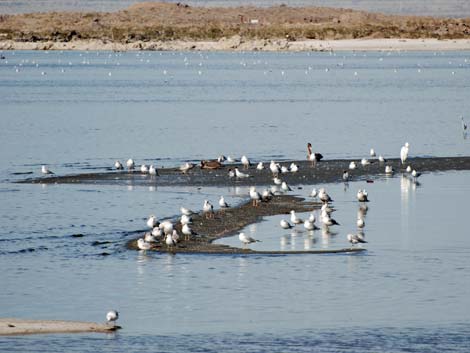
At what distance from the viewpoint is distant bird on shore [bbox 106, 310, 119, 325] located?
618 inches

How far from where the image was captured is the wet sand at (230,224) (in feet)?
68.0

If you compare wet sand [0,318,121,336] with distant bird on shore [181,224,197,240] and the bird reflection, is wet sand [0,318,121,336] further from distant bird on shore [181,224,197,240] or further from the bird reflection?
the bird reflection

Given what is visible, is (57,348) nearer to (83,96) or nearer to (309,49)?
(83,96)

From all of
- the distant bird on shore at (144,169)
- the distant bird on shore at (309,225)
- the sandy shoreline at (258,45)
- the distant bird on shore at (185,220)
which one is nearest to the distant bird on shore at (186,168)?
the distant bird on shore at (144,169)

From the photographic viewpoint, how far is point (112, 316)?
1571 cm

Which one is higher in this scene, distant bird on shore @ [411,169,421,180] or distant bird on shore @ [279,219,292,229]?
distant bird on shore @ [411,169,421,180]

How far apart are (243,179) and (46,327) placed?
1459 centimetres

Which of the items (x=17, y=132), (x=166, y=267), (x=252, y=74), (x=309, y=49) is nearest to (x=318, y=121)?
(x=17, y=132)

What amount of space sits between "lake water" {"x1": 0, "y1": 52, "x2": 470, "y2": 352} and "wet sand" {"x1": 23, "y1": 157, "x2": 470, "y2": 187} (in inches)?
34.5

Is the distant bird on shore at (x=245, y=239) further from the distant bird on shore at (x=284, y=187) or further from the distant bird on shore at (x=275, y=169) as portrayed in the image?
the distant bird on shore at (x=275, y=169)

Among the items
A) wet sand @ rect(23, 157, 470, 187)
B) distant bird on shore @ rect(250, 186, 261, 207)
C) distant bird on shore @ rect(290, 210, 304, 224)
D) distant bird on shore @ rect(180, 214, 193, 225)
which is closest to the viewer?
distant bird on shore @ rect(180, 214, 193, 225)

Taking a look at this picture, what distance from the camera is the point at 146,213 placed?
82.7 ft

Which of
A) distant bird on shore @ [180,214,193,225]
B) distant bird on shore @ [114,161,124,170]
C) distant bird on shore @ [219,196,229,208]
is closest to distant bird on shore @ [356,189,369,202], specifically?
distant bird on shore @ [219,196,229,208]

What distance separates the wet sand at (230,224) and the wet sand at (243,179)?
9.85 ft
